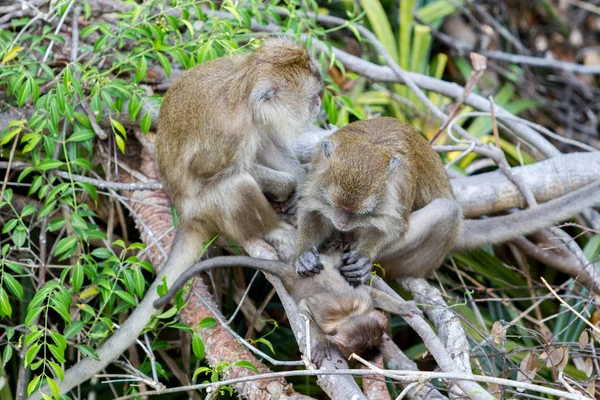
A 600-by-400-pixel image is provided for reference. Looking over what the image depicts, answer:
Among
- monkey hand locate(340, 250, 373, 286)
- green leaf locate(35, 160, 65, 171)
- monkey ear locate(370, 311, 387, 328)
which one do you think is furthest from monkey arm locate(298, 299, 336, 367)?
green leaf locate(35, 160, 65, 171)

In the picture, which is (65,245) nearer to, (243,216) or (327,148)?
(243,216)

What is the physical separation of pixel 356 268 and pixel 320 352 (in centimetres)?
55

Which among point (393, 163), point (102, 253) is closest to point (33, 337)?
point (102, 253)

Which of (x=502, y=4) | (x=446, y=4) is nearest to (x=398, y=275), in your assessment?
(x=446, y=4)

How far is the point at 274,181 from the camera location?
4234 millimetres

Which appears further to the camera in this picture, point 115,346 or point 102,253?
point 102,253

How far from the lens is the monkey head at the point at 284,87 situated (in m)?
3.96

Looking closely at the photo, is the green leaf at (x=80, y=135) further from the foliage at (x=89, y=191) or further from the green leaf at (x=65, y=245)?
the green leaf at (x=65, y=245)

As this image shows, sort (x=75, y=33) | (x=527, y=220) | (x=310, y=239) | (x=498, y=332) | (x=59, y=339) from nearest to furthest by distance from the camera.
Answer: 1. (x=498, y=332)
2. (x=59, y=339)
3. (x=310, y=239)
4. (x=527, y=220)
5. (x=75, y=33)

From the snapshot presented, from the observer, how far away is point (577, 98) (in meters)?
7.76

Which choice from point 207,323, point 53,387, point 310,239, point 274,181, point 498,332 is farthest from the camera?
point 274,181

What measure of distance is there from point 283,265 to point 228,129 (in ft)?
2.62

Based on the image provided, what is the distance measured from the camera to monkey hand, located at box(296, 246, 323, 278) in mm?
3699

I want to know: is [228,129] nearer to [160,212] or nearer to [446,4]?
[160,212]
